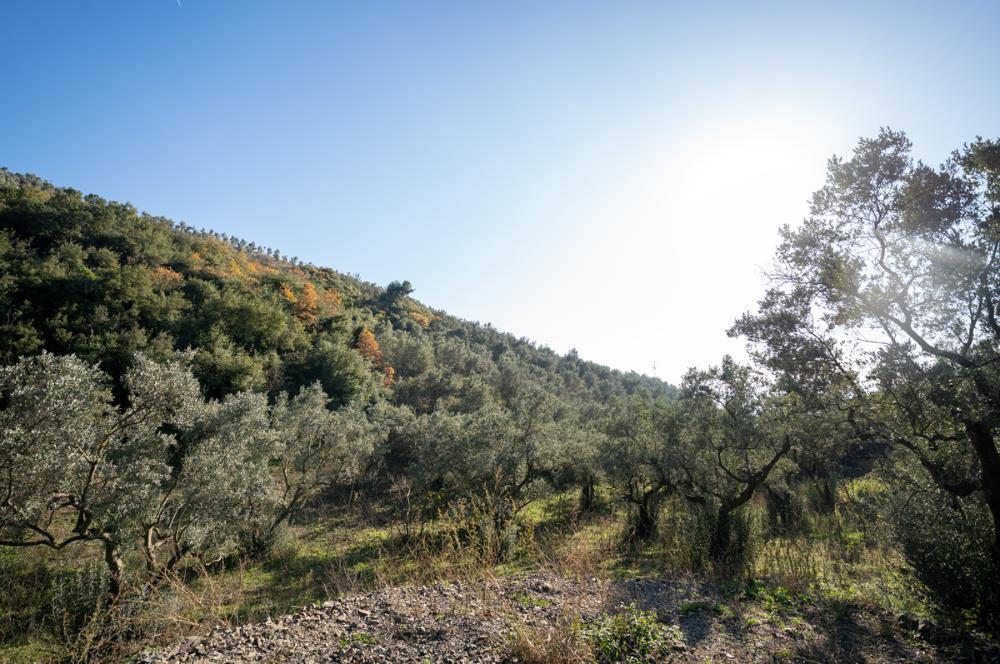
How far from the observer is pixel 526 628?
5125 mm

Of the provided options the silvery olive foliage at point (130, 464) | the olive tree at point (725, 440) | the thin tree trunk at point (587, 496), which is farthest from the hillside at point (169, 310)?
the olive tree at point (725, 440)

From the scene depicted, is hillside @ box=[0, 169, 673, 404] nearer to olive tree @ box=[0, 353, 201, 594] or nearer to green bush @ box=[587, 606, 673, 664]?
olive tree @ box=[0, 353, 201, 594]

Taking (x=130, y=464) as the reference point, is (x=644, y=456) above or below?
above

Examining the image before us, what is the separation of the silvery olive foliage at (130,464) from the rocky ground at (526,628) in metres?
4.32

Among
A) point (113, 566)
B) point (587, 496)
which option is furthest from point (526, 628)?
point (587, 496)

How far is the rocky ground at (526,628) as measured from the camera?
513 cm

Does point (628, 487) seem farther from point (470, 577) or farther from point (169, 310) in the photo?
point (169, 310)

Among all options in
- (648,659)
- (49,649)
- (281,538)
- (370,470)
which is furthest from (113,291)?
(648,659)

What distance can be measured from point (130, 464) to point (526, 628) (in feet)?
34.0

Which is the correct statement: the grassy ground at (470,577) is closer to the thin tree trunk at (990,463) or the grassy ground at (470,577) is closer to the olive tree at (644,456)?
the olive tree at (644,456)

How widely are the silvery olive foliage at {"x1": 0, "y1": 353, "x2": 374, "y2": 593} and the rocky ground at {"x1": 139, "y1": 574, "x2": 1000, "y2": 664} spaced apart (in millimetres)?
4324

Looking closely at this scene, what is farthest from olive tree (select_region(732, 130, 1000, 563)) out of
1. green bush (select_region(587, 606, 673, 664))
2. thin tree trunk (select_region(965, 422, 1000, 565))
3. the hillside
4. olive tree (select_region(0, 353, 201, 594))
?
the hillside

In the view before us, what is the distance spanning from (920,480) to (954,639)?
4143 millimetres

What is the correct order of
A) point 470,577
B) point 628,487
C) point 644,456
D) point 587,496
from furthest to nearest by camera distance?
point 587,496, point 628,487, point 644,456, point 470,577
